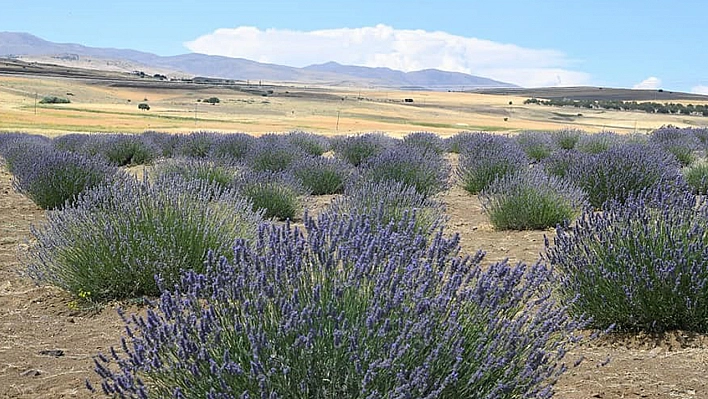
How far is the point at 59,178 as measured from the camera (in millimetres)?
10336

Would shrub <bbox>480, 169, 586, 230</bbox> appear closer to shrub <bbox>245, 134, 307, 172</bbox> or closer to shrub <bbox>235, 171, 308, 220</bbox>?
shrub <bbox>235, 171, 308, 220</bbox>

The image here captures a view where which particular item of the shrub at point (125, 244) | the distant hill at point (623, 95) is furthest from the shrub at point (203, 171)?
the distant hill at point (623, 95)

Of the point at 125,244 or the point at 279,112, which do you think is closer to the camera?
the point at 125,244

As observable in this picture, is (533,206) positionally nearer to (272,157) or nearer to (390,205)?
(390,205)

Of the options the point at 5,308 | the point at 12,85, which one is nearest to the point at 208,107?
the point at 12,85

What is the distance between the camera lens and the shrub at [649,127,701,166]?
17469mm

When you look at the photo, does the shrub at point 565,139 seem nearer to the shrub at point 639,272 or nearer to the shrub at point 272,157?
the shrub at point 272,157

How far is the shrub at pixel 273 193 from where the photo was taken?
972 cm

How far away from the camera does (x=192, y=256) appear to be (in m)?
5.72

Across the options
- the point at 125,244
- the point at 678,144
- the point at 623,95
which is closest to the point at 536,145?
the point at 678,144

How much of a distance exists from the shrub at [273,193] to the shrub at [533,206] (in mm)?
2560

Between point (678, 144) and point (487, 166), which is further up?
point (678, 144)

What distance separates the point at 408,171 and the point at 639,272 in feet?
21.6

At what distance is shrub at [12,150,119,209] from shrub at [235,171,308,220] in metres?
1.94
